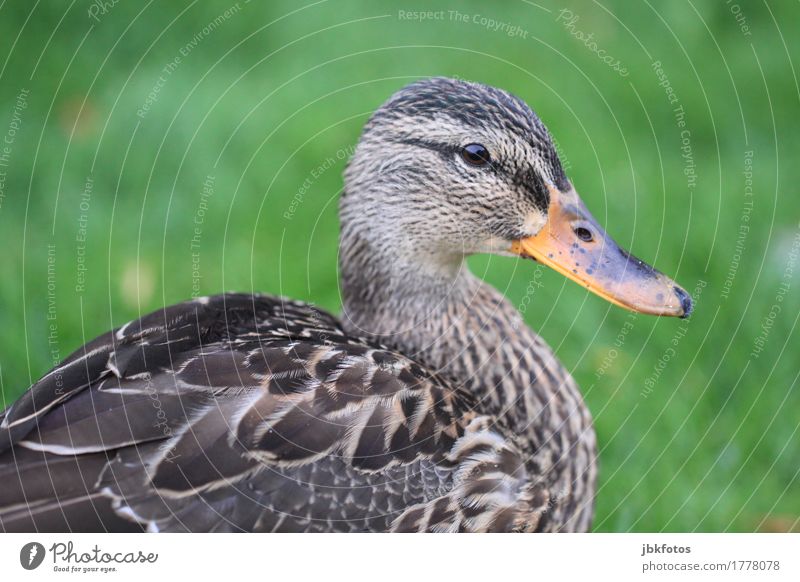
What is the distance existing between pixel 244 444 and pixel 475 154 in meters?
0.92

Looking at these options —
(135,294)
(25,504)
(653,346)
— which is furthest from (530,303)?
(25,504)

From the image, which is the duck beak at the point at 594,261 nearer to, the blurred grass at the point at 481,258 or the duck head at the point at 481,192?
the duck head at the point at 481,192

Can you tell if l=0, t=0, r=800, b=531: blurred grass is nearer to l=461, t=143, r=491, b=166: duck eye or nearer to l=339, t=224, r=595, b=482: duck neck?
l=339, t=224, r=595, b=482: duck neck

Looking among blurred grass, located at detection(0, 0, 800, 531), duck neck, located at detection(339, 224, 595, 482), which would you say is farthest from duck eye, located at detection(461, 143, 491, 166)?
blurred grass, located at detection(0, 0, 800, 531)

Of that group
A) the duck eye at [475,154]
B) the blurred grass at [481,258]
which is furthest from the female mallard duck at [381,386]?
the blurred grass at [481,258]

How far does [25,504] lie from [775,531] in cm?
224

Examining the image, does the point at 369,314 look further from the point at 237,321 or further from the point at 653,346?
the point at 653,346

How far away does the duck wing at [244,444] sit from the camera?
2027mm

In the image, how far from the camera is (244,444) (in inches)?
82.1

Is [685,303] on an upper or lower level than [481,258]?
upper

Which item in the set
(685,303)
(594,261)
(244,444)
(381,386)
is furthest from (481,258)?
(244,444)

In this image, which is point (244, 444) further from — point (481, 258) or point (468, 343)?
A: point (481, 258)

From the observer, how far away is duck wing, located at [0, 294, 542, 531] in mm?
2027

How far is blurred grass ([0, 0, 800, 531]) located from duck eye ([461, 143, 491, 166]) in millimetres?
1295
